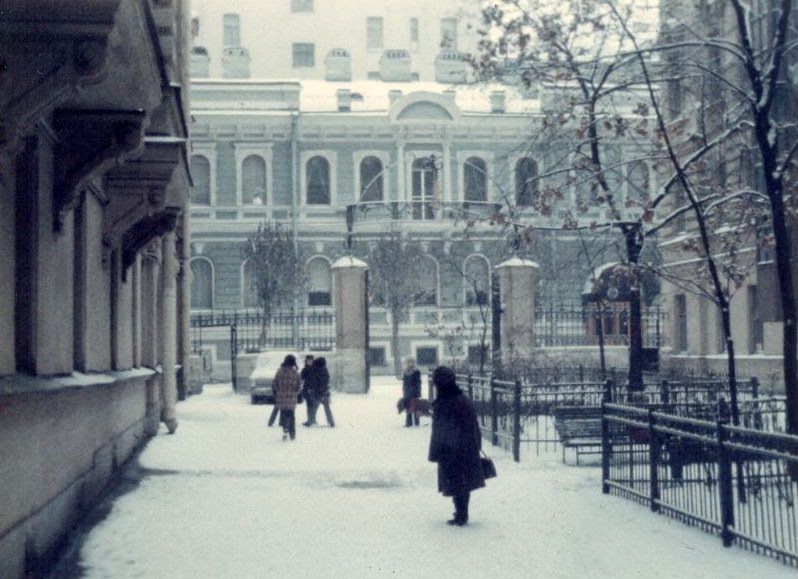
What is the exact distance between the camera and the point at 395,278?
153 feet

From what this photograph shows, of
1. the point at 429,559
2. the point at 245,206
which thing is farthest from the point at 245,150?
the point at 429,559

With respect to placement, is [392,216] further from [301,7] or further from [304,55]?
[301,7]

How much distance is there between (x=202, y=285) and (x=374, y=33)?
24990mm

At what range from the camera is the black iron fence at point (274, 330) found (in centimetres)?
3769

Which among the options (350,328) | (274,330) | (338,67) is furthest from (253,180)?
(350,328)

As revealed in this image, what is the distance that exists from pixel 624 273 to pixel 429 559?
10.5m

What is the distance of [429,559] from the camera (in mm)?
10281

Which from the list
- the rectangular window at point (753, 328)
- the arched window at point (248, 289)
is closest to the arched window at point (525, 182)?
the rectangular window at point (753, 328)

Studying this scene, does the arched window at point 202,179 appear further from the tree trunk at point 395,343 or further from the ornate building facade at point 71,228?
the ornate building facade at point 71,228

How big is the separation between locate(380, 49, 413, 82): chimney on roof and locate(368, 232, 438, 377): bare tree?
13.4 m

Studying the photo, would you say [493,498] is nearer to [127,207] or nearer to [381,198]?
[127,207]

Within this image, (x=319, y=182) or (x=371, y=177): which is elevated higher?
(x=371, y=177)

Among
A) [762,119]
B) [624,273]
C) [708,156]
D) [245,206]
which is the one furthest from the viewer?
[245,206]

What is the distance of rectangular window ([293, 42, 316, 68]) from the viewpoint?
6700 cm
